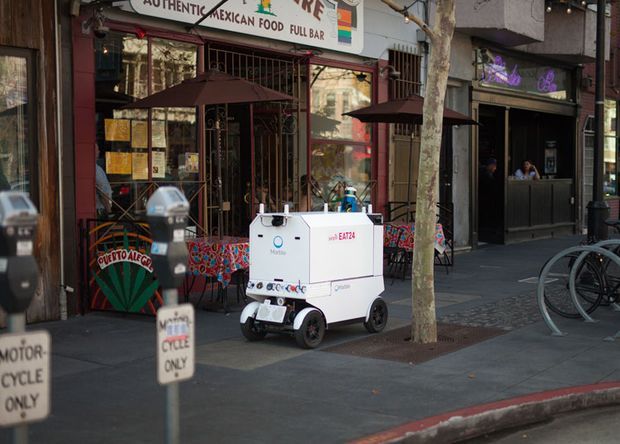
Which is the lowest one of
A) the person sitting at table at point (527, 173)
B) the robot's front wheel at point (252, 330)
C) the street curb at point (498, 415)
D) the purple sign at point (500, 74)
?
the street curb at point (498, 415)

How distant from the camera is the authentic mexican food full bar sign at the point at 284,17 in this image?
11359 millimetres

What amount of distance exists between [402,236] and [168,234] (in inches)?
366

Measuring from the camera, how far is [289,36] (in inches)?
520

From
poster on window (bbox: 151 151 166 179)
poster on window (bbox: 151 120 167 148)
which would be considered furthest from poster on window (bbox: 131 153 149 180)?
poster on window (bbox: 151 120 167 148)

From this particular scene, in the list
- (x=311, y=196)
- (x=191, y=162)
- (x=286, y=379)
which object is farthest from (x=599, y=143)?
(x=286, y=379)

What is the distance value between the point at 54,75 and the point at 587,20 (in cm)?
1506

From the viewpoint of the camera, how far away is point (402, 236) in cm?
1341

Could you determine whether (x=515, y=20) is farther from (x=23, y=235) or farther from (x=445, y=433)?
(x=23, y=235)

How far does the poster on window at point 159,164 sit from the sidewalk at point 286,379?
2099 mm

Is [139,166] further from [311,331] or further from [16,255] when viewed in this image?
[16,255]

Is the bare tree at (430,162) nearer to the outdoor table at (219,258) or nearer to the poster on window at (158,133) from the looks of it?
the outdoor table at (219,258)

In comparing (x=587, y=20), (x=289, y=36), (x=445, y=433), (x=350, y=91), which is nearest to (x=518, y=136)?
(x=587, y=20)

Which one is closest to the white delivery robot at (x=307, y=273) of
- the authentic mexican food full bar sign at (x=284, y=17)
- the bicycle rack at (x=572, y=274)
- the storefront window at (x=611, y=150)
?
the bicycle rack at (x=572, y=274)

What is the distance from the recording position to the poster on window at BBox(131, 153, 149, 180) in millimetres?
11039
